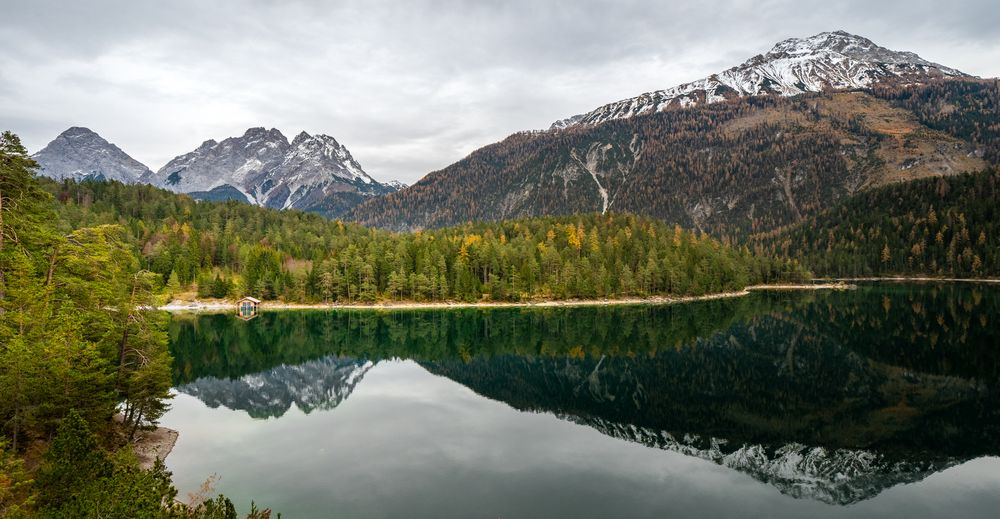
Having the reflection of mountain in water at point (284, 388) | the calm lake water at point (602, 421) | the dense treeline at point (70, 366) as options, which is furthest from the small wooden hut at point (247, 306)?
the dense treeline at point (70, 366)

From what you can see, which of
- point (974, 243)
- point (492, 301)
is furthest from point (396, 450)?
point (974, 243)

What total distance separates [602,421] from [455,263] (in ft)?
304

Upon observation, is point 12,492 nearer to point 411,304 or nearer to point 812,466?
point 812,466

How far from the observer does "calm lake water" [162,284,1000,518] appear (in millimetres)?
25672

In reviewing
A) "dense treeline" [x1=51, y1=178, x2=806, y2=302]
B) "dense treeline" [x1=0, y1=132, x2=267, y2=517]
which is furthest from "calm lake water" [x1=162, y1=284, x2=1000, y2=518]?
"dense treeline" [x1=51, y1=178, x2=806, y2=302]

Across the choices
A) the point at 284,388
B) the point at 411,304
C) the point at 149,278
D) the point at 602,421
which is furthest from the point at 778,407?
the point at 411,304

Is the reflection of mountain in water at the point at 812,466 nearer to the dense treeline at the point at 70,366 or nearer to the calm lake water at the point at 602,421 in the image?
the calm lake water at the point at 602,421

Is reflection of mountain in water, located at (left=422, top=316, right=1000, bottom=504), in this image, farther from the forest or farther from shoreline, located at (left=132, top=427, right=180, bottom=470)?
the forest

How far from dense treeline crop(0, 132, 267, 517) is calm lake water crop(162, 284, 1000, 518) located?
19.6 feet

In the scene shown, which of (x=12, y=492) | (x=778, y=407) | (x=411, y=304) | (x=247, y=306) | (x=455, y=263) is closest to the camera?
(x=12, y=492)

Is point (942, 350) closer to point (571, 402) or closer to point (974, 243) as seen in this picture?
point (571, 402)

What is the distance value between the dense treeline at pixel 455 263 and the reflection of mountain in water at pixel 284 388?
61.8 meters

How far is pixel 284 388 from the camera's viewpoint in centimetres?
5325

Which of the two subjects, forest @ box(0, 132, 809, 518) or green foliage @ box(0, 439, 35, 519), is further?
forest @ box(0, 132, 809, 518)
